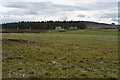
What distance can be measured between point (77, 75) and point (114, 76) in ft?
7.58

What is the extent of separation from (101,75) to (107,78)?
22.4 inches

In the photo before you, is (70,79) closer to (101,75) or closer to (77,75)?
(77,75)

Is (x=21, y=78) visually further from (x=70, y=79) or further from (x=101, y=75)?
(x=101, y=75)

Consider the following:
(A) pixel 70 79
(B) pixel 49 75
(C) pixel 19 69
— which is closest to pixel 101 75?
(A) pixel 70 79

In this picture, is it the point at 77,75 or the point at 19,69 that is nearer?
the point at 77,75

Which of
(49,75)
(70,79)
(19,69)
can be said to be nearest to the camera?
(70,79)

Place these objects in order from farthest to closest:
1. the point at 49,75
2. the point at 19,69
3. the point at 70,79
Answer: the point at 19,69 → the point at 49,75 → the point at 70,79

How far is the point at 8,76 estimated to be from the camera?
884 centimetres

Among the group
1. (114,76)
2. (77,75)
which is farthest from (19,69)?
(114,76)

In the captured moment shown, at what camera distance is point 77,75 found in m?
9.18

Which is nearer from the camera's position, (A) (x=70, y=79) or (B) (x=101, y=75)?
(A) (x=70, y=79)

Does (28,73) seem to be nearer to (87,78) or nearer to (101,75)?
(87,78)

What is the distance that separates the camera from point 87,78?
868 centimetres

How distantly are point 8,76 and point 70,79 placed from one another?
382 cm
